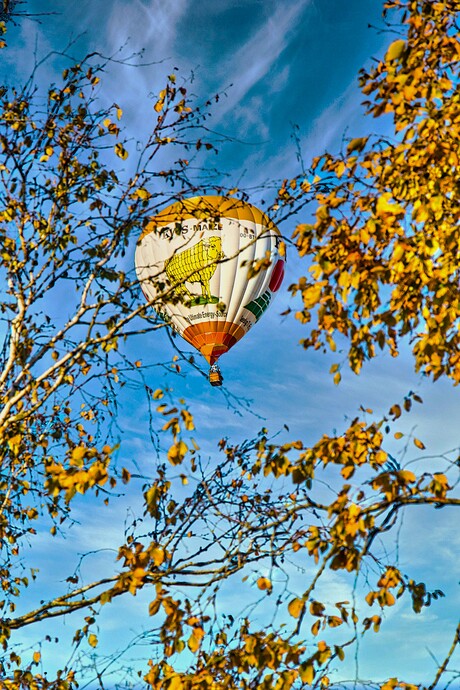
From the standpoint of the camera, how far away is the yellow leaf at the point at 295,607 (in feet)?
15.8

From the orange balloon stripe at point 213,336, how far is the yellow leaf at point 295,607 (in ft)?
50.1

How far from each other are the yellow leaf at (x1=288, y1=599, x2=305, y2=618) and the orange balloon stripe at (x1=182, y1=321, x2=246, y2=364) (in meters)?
15.3

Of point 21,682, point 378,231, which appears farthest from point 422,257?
point 21,682

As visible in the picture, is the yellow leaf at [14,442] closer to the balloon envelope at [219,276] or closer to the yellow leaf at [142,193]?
the yellow leaf at [142,193]

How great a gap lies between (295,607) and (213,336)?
15629 millimetres

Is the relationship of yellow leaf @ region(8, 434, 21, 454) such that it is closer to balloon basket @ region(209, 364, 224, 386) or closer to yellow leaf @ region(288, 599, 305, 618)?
yellow leaf @ region(288, 599, 305, 618)

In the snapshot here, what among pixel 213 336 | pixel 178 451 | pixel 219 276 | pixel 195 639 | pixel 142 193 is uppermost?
pixel 219 276

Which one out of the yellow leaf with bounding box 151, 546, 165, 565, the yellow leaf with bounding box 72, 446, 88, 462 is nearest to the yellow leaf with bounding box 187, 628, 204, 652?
the yellow leaf with bounding box 151, 546, 165, 565

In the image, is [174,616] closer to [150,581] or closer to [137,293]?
[150,581]

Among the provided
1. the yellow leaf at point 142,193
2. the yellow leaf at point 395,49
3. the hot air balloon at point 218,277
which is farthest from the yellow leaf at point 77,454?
the hot air balloon at point 218,277

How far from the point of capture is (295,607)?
4.82 metres

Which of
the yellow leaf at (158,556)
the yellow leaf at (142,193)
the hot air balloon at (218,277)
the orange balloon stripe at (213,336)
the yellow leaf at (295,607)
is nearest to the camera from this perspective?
the yellow leaf at (295,607)

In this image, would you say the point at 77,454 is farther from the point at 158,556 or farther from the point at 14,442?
the point at 14,442

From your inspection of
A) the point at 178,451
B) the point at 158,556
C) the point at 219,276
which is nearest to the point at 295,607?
the point at 158,556
